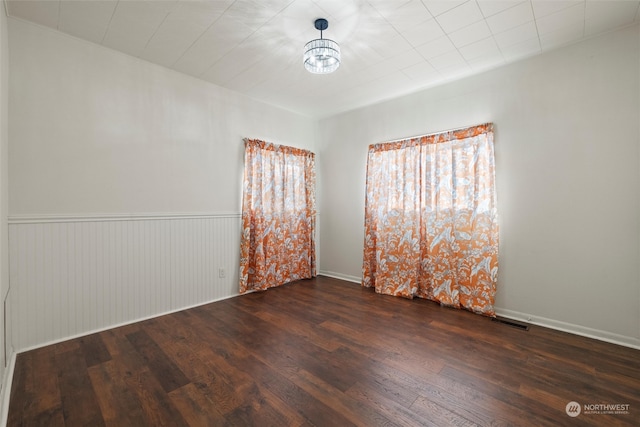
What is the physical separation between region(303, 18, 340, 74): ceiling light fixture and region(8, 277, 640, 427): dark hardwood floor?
2.42 m

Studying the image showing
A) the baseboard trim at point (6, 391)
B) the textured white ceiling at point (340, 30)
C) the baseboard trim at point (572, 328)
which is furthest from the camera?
the baseboard trim at point (572, 328)

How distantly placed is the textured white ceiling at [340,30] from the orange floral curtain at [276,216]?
121 cm

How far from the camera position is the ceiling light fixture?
7.42ft

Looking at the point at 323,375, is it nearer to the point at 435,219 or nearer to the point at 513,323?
the point at 513,323

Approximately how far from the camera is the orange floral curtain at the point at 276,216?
3.81 meters

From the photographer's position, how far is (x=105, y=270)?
8.83ft

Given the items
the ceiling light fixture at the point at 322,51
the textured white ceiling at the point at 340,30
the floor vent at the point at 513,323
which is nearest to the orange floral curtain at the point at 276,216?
the textured white ceiling at the point at 340,30

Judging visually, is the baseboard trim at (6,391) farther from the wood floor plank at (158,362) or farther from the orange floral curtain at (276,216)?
the orange floral curtain at (276,216)

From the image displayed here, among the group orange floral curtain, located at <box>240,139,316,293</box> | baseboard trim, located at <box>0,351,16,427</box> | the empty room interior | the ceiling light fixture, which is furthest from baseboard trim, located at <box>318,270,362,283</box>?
baseboard trim, located at <box>0,351,16,427</box>

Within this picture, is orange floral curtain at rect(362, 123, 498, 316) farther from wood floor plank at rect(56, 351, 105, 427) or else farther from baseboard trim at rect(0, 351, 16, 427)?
baseboard trim at rect(0, 351, 16, 427)

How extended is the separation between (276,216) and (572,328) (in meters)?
3.54

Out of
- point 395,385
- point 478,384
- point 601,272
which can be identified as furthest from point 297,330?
point 601,272

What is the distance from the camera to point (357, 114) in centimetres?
437

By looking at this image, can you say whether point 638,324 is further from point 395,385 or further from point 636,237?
point 395,385
